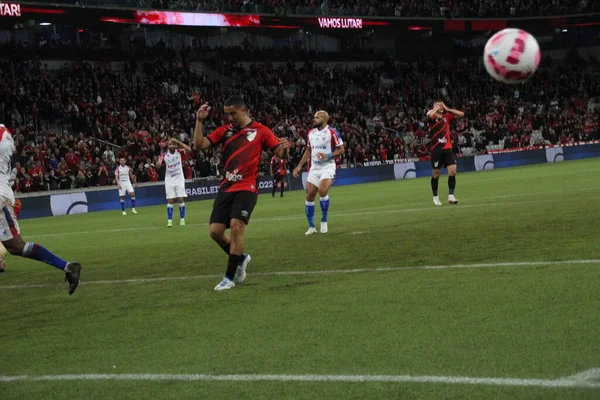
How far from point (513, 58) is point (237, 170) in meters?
3.85

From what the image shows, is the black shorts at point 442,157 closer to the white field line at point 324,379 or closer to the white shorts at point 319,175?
→ the white shorts at point 319,175

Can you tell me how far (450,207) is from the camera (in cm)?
2112

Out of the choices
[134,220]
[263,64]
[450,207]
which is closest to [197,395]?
[450,207]

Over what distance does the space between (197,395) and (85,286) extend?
675 centimetres

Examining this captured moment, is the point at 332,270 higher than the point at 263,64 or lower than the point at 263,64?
lower

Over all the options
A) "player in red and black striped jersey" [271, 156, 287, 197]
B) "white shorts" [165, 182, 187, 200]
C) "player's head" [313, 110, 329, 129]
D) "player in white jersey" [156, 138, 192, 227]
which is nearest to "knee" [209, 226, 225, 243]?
"player's head" [313, 110, 329, 129]

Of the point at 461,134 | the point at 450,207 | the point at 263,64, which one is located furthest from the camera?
the point at 263,64

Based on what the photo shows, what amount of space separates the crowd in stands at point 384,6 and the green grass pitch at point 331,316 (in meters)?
38.0

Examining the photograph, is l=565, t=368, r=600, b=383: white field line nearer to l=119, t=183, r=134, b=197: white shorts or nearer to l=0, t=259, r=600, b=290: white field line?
l=0, t=259, r=600, b=290: white field line

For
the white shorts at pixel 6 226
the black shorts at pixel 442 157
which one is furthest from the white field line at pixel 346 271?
the black shorts at pixel 442 157

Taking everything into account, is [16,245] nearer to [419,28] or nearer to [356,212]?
[356,212]

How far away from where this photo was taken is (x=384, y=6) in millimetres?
64250

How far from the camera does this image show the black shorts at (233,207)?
36.0 ft

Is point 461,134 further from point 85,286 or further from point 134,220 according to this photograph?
point 85,286
